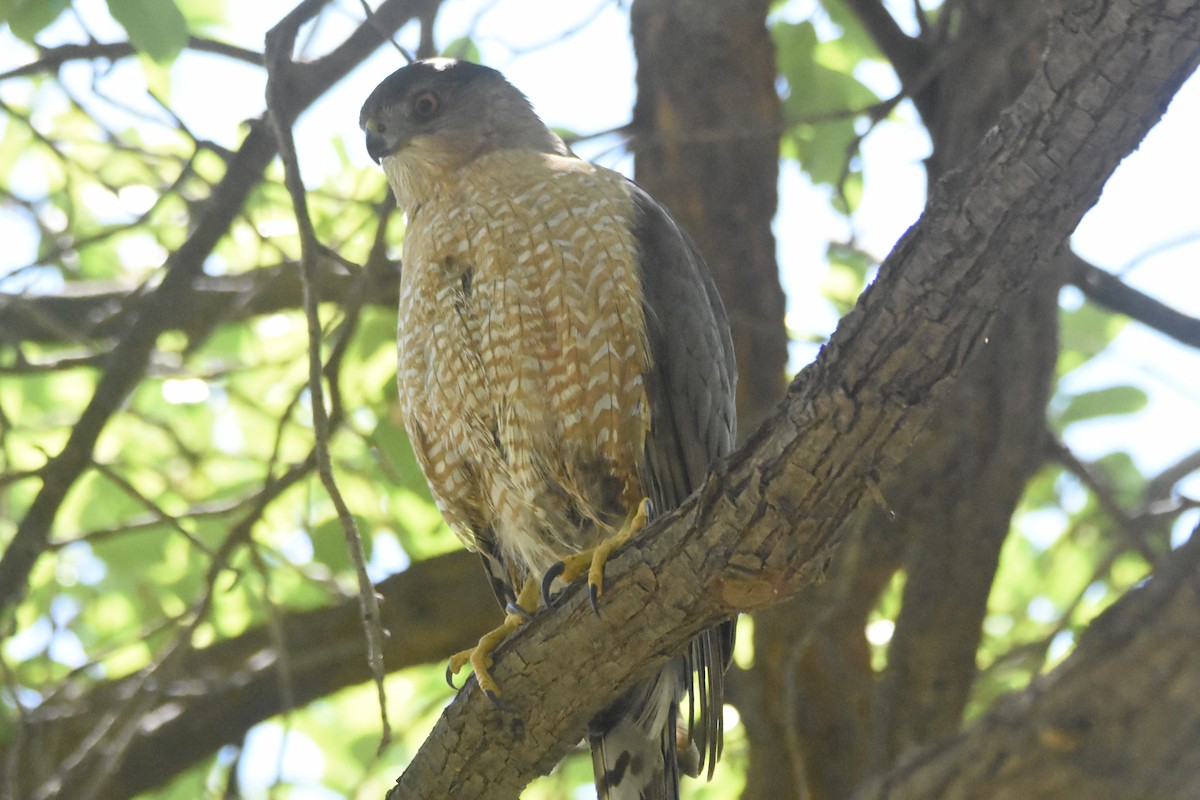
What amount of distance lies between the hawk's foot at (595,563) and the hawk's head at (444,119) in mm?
1449

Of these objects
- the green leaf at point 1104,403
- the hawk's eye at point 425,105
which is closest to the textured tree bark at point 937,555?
the green leaf at point 1104,403

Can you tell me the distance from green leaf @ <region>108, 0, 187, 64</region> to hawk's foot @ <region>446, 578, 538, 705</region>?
1895mm

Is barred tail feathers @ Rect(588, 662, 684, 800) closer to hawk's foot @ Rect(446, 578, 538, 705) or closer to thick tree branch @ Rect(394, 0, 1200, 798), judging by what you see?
hawk's foot @ Rect(446, 578, 538, 705)

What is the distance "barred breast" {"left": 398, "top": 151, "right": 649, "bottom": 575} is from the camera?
11.2 ft

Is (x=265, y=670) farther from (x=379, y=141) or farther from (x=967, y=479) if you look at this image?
(x=967, y=479)

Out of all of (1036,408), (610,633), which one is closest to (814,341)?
(1036,408)

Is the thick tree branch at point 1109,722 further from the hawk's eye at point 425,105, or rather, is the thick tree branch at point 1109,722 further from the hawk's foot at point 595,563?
the hawk's eye at point 425,105

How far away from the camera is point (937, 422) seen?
487 cm

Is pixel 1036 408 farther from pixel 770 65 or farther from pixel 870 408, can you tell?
pixel 870 408

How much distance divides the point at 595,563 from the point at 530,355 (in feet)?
2.48

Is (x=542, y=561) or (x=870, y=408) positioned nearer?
(x=870, y=408)

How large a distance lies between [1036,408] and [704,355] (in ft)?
6.07

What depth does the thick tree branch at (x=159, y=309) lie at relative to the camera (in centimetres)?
399

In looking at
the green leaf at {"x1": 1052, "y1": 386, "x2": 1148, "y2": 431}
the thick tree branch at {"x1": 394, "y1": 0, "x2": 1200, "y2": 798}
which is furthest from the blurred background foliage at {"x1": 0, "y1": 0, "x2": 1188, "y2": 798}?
the thick tree branch at {"x1": 394, "y1": 0, "x2": 1200, "y2": 798}
